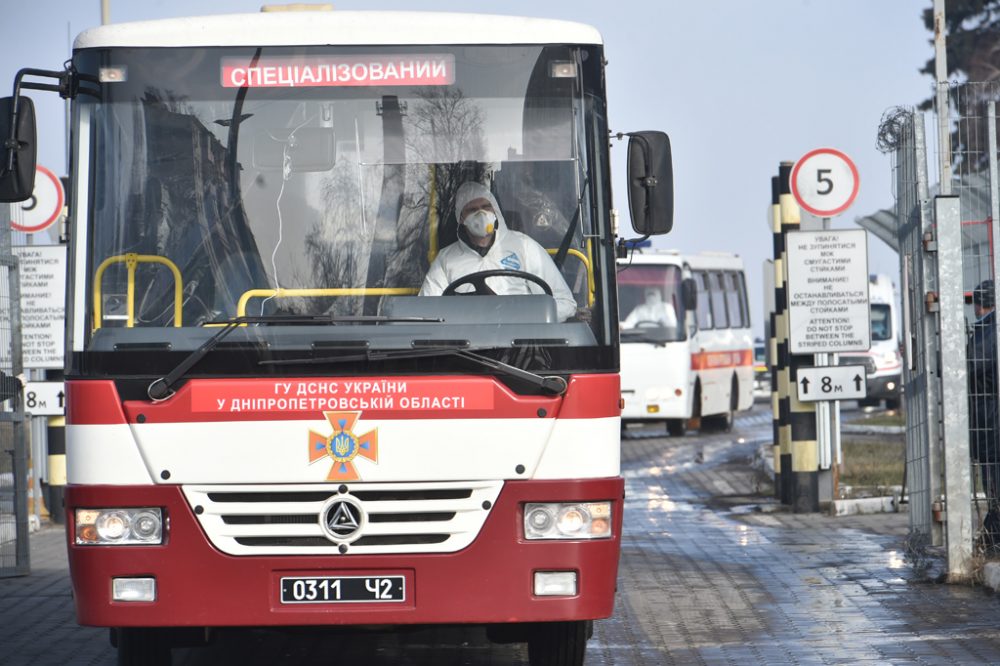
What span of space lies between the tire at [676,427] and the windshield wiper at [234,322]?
24.3m

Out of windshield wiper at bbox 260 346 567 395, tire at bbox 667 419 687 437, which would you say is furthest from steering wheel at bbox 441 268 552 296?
tire at bbox 667 419 687 437

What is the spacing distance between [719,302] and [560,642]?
25.9 meters

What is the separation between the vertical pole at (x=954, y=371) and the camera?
37.6ft

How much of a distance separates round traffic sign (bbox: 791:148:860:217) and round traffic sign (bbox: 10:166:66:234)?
6.50m

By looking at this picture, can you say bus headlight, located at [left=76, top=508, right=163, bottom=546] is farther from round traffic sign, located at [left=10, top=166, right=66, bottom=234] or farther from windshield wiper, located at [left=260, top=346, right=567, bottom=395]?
round traffic sign, located at [left=10, top=166, right=66, bottom=234]

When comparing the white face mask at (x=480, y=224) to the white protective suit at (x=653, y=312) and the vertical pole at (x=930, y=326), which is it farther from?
the white protective suit at (x=653, y=312)

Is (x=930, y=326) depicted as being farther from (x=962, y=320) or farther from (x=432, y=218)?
(x=432, y=218)

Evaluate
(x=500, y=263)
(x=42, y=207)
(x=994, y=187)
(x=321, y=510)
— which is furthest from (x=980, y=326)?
(x=42, y=207)

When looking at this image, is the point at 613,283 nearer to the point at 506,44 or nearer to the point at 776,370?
the point at 506,44

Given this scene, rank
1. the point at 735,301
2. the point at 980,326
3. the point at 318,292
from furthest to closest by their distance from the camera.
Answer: the point at 735,301 < the point at 980,326 < the point at 318,292

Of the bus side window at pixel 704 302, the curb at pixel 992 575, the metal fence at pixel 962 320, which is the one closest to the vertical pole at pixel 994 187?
the metal fence at pixel 962 320

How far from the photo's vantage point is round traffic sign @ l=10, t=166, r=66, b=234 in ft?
53.6

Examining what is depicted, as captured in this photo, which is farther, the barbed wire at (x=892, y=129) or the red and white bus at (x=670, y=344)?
the red and white bus at (x=670, y=344)

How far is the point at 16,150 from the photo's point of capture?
7730mm
